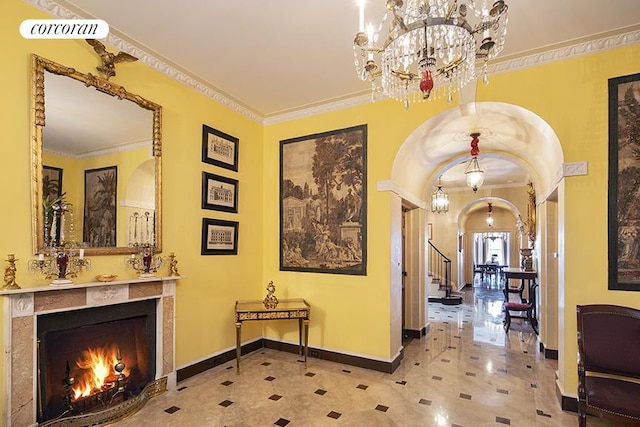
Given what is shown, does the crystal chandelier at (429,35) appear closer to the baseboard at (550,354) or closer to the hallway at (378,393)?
the hallway at (378,393)

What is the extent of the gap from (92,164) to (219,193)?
64.0 inches

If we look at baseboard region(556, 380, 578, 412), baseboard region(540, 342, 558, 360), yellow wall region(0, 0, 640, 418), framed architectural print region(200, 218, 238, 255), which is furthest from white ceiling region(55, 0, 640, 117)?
baseboard region(540, 342, 558, 360)

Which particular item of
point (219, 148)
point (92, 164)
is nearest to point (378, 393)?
point (219, 148)

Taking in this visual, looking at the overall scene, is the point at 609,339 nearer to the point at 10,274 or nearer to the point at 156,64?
the point at 10,274

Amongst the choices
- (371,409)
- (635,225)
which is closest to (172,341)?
(371,409)

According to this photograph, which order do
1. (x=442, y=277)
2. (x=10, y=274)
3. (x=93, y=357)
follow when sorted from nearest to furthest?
(x=10, y=274) < (x=93, y=357) < (x=442, y=277)

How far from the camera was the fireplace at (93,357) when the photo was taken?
9.32 ft

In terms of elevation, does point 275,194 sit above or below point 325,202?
above

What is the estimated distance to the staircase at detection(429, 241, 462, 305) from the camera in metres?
9.12

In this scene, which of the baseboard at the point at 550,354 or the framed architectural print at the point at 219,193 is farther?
the baseboard at the point at 550,354

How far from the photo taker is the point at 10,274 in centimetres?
252

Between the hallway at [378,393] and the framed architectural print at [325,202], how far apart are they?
138 cm

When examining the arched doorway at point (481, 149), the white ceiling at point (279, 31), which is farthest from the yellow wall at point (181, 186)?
the arched doorway at point (481, 149)

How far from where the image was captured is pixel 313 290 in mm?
4883
